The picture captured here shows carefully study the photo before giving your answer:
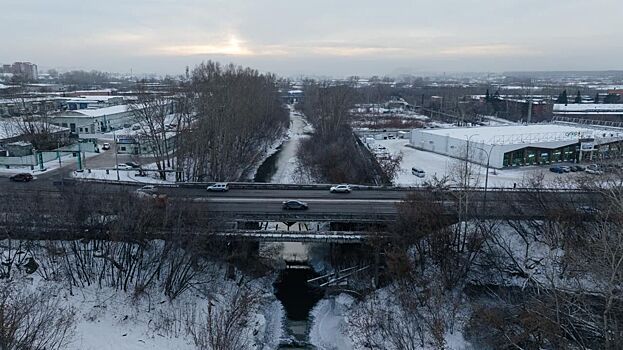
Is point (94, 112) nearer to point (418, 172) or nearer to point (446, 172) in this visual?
point (418, 172)

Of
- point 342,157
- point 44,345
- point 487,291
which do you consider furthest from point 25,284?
point 342,157

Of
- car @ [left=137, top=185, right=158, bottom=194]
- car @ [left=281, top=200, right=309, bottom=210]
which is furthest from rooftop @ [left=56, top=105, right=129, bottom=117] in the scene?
Answer: car @ [left=281, top=200, right=309, bottom=210]

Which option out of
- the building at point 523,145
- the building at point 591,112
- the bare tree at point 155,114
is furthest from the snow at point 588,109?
the bare tree at point 155,114

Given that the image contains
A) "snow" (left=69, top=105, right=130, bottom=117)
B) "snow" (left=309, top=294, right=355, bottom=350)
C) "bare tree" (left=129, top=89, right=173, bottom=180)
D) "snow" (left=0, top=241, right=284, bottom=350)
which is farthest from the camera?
"snow" (left=69, top=105, right=130, bottom=117)

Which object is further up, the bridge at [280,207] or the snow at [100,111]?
the snow at [100,111]

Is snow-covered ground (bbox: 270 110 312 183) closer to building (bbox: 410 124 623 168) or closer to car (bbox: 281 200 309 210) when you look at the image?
building (bbox: 410 124 623 168)

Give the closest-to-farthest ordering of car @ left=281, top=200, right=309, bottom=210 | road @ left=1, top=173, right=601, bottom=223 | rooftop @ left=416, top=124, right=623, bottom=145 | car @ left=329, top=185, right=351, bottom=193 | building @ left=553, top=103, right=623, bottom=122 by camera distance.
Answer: road @ left=1, top=173, right=601, bottom=223 < car @ left=281, top=200, right=309, bottom=210 < car @ left=329, top=185, right=351, bottom=193 < rooftop @ left=416, top=124, right=623, bottom=145 < building @ left=553, top=103, right=623, bottom=122

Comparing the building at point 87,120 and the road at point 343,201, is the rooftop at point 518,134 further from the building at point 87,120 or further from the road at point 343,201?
the building at point 87,120
